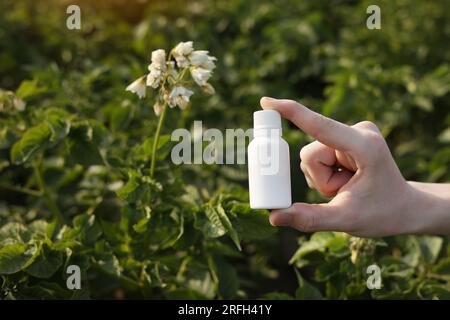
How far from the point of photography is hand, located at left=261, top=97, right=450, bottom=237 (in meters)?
1.14

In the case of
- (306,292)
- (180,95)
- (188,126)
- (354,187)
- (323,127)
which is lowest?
(306,292)

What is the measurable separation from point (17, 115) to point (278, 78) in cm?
137

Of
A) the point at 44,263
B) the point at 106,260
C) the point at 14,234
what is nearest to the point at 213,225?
the point at 106,260

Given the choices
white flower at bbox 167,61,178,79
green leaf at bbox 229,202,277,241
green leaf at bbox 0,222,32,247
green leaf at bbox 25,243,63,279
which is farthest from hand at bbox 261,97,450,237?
green leaf at bbox 0,222,32,247

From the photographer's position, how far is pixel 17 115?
1.76m

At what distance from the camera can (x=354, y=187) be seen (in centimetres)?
118

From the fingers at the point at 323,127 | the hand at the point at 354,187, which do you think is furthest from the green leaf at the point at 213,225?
the fingers at the point at 323,127

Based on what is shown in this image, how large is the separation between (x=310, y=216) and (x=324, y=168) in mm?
177

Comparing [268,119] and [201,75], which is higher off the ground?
[201,75]

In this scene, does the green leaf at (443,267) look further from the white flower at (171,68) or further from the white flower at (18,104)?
the white flower at (18,104)

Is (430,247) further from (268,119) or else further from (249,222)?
(268,119)

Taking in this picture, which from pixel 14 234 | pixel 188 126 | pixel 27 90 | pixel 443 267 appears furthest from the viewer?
pixel 188 126

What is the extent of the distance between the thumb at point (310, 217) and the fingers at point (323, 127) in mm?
120
